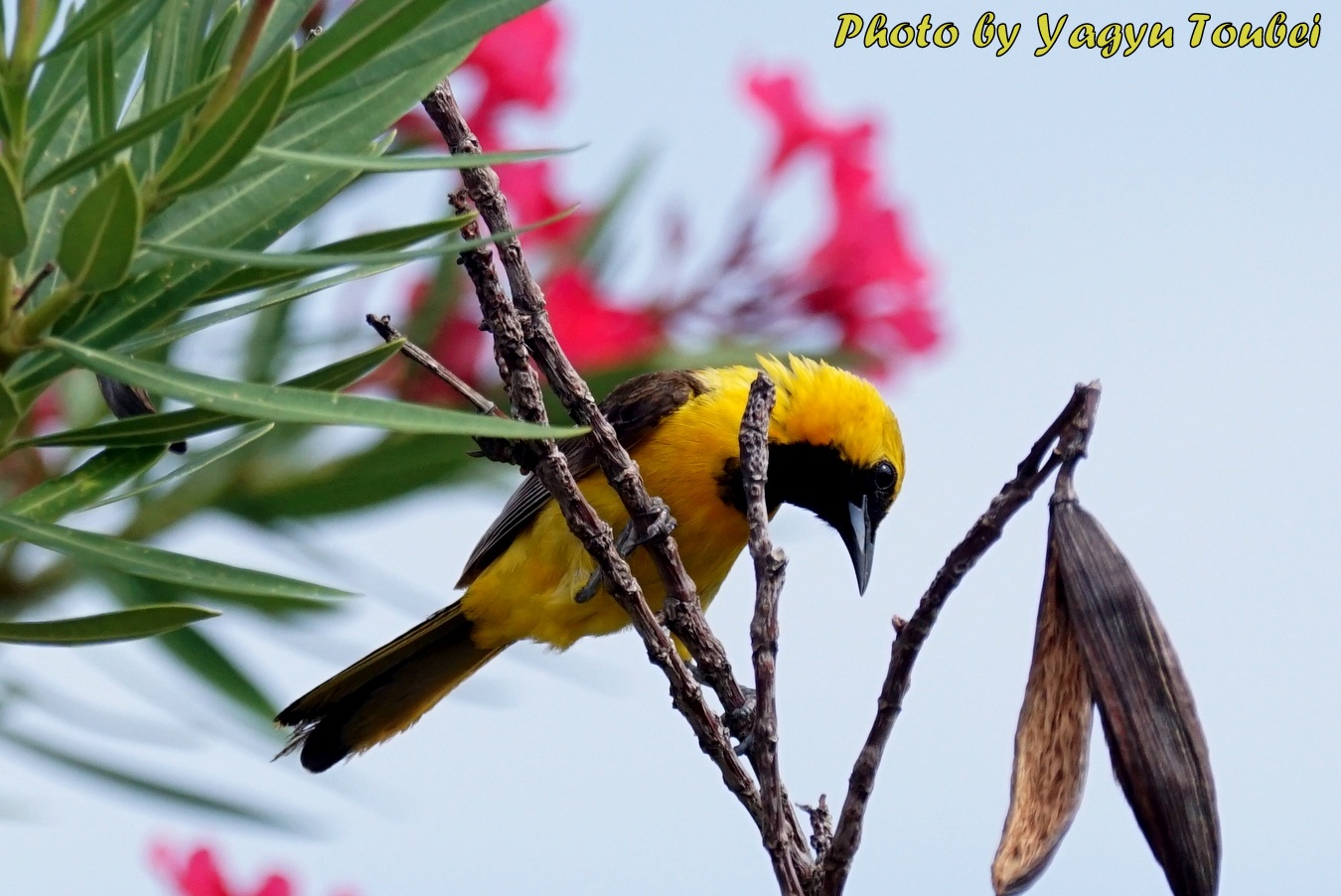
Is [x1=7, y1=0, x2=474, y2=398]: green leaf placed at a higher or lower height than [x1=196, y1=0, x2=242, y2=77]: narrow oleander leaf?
lower

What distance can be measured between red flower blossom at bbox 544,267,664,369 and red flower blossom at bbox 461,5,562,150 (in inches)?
10.6

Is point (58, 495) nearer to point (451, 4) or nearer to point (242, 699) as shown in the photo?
point (451, 4)

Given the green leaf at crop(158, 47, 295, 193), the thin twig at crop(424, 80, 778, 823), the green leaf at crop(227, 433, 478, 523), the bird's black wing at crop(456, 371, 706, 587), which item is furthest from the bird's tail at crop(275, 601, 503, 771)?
the green leaf at crop(158, 47, 295, 193)

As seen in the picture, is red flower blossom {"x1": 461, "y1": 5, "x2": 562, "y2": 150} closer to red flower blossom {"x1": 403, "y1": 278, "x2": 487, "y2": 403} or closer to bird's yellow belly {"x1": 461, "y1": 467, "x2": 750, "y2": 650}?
red flower blossom {"x1": 403, "y1": 278, "x2": 487, "y2": 403}

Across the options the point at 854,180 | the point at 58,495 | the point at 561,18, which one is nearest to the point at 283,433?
the point at 561,18

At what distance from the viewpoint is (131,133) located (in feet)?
2.95

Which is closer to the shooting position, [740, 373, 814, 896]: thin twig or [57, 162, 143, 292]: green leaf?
[57, 162, 143, 292]: green leaf

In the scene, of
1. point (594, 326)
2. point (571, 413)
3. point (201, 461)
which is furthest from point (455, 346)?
point (201, 461)

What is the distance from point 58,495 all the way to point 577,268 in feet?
4.99

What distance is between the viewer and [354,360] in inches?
45.1

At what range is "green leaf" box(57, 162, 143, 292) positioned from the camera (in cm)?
88

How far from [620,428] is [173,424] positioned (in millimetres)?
1906

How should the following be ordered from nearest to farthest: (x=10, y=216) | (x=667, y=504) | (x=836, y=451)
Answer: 1. (x=10, y=216)
2. (x=667, y=504)
3. (x=836, y=451)

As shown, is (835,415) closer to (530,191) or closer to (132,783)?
(530,191)
